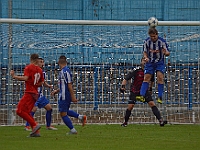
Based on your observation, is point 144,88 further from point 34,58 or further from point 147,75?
point 34,58

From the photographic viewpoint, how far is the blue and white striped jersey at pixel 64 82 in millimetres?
15335

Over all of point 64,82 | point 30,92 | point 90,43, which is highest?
point 90,43

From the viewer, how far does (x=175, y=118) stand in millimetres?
21172

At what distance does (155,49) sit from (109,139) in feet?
10.5

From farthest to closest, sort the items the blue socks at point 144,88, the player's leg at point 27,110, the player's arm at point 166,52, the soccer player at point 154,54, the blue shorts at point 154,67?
the blue socks at point 144,88 < the blue shorts at point 154,67 < the soccer player at point 154,54 < the player's arm at point 166,52 < the player's leg at point 27,110

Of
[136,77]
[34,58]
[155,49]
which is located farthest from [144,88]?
[34,58]

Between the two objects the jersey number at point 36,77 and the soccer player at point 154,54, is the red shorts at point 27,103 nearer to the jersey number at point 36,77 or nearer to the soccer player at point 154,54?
the jersey number at point 36,77

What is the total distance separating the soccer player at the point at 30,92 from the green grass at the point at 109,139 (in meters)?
0.38

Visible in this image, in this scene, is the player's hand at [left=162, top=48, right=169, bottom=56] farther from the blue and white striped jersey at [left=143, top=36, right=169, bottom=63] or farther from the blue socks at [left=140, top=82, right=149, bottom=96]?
the blue socks at [left=140, top=82, right=149, bottom=96]

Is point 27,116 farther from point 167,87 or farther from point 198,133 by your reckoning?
point 167,87

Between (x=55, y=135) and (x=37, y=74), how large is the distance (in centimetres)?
142

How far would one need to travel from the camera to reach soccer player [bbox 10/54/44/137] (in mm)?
14750

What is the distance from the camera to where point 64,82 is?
50.6 feet

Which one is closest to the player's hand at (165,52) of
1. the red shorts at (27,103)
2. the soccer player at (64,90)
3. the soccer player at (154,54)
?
the soccer player at (154,54)
